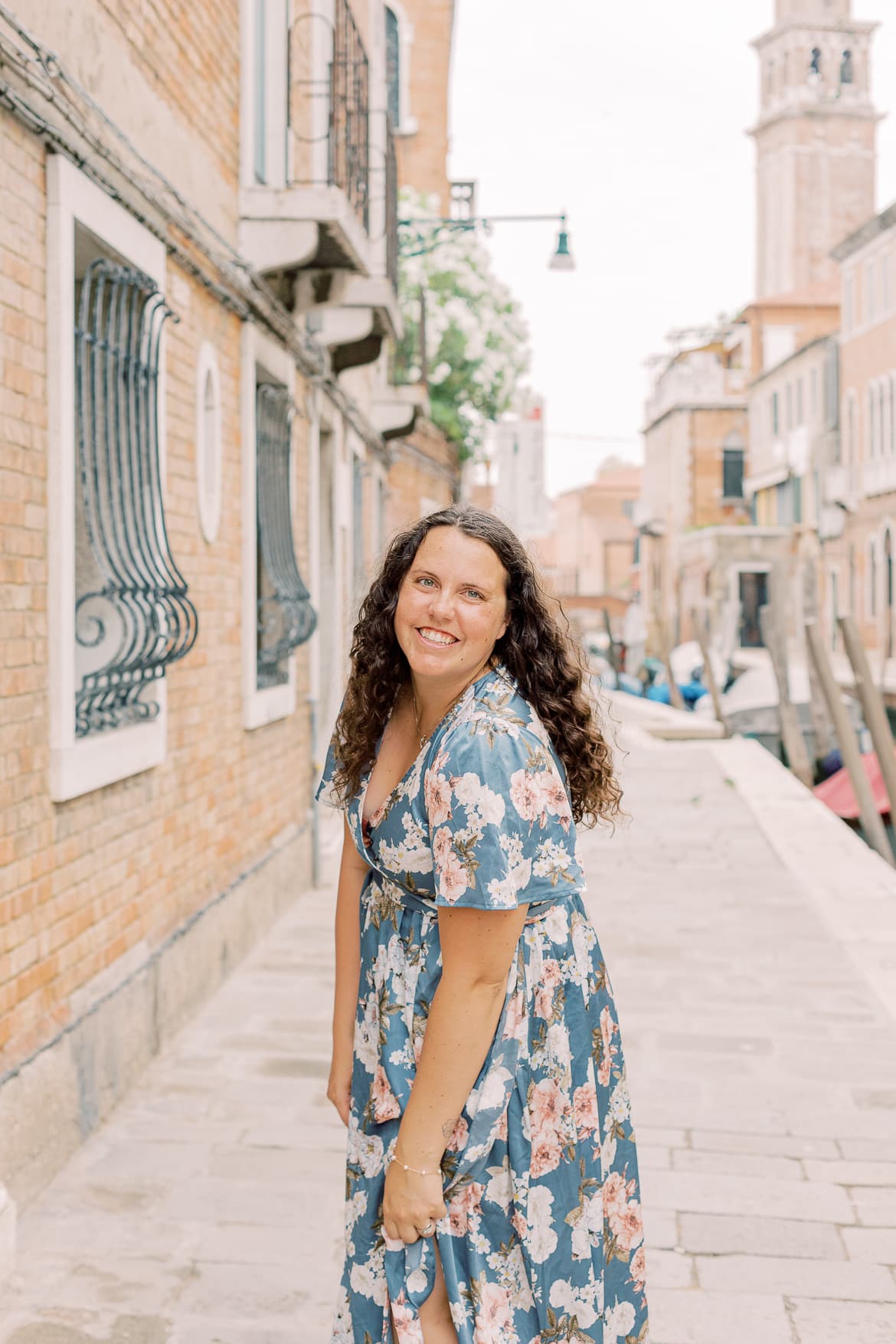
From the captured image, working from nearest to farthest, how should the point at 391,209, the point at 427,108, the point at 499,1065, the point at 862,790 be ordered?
1. the point at 499,1065
2. the point at 391,209
3. the point at 862,790
4. the point at 427,108

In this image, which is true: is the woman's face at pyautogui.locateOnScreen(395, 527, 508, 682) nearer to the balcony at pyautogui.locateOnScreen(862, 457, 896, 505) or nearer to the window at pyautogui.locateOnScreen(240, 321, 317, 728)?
the window at pyautogui.locateOnScreen(240, 321, 317, 728)

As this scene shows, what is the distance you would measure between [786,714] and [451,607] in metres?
18.8

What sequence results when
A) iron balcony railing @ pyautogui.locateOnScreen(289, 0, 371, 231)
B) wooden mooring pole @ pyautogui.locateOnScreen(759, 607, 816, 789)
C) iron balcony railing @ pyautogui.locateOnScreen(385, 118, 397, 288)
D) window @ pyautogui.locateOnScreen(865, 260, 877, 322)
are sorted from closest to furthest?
iron balcony railing @ pyautogui.locateOnScreen(289, 0, 371, 231)
iron balcony railing @ pyautogui.locateOnScreen(385, 118, 397, 288)
wooden mooring pole @ pyautogui.locateOnScreen(759, 607, 816, 789)
window @ pyautogui.locateOnScreen(865, 260, 877, 322)

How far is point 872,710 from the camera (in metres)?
14.2

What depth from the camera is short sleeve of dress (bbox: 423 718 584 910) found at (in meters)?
2.01

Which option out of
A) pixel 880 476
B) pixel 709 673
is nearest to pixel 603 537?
pixel 880 476

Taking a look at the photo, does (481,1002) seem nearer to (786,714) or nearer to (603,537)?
(786,714)

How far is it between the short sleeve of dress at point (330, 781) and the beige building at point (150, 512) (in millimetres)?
345

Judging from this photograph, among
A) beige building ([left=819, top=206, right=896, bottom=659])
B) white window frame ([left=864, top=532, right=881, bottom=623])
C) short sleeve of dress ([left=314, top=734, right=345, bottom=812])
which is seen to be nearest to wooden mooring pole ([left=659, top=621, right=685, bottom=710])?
beige building ([left=819, top=206, right=896, bottom=659])

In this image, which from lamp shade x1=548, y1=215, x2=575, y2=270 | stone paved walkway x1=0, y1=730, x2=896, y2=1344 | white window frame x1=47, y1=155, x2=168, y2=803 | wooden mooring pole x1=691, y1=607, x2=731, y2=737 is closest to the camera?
stone paved walkway x1=0, y1=730, x2=896, y2=1344

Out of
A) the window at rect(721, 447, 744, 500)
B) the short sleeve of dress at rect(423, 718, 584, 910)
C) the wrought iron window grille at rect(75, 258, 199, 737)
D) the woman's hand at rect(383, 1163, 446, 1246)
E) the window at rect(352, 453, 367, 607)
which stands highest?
the window at rect(721, 447, 744, 500)

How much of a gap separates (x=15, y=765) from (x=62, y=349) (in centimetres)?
121

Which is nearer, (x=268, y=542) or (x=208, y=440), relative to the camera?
(x=208, y=440)

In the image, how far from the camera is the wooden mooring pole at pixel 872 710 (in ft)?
44.6
